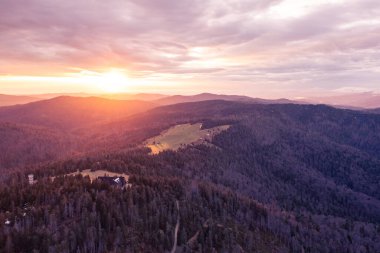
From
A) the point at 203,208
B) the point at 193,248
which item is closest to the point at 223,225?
the point at 203,208

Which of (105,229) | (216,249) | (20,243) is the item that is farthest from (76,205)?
(216,249)

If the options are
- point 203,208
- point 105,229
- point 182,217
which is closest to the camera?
point 105,229

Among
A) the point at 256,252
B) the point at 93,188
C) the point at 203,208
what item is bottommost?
the point at 256,252

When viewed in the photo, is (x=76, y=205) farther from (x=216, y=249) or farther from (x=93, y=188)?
(x=216, y=249)

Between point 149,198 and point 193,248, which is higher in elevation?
point 149,198

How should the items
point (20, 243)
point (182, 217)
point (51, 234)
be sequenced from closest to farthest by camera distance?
point (20, 243), point (51, 234), point (182, 217)

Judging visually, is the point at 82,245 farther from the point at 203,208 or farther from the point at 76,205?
the point at 203,208

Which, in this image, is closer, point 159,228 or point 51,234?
point 51,234

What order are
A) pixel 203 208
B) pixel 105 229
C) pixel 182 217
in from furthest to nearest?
pixel 203 208
pixel 182 217
pixel 105 229

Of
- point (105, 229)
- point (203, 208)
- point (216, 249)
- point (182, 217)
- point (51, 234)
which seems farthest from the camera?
point (203, 208)
